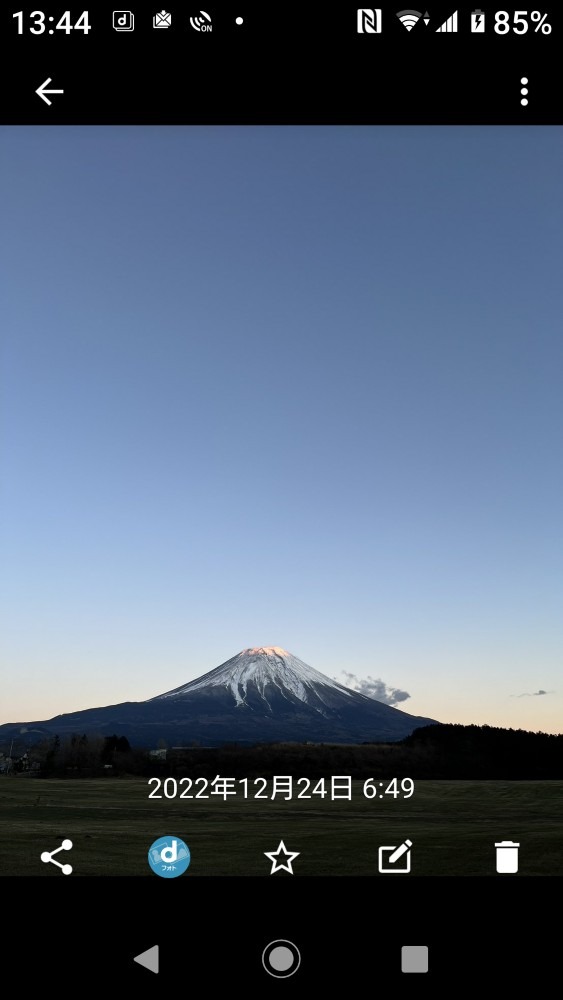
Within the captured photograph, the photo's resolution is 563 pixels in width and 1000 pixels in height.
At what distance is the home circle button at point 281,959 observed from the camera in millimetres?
3012

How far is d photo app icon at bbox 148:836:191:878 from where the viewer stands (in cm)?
329

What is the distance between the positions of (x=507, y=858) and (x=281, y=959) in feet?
4.02

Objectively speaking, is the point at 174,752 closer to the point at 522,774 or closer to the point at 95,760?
the point at 95,760

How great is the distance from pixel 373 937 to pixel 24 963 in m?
1.52
